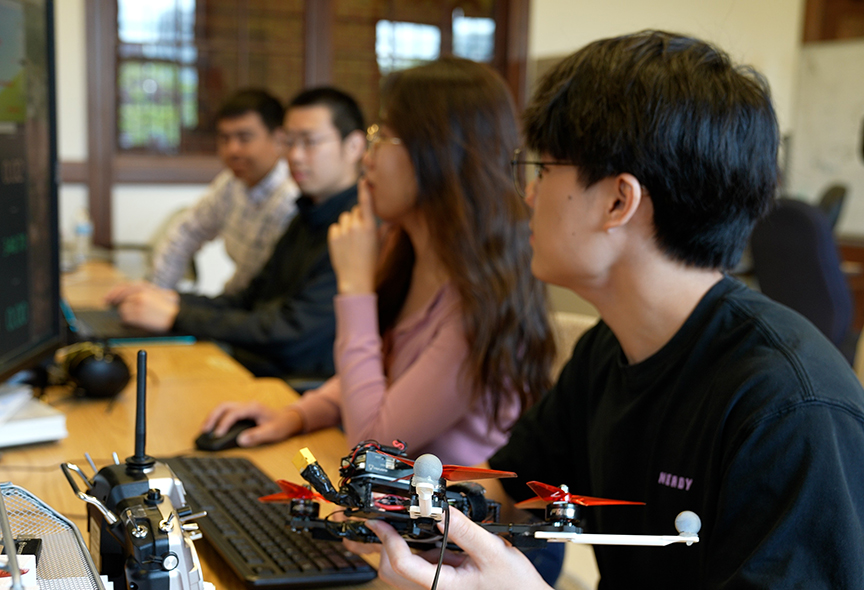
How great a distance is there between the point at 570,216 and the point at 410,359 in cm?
60

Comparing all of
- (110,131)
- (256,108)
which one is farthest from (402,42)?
(256,108)

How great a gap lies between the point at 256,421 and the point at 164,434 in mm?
144

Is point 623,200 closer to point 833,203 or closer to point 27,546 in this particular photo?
point 27,546

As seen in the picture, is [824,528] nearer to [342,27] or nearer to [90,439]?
[90,439]

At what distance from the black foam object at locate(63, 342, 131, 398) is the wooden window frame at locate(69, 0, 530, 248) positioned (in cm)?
320

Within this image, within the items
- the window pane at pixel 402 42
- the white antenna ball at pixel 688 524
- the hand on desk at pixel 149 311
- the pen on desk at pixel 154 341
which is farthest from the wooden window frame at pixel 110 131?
the white antenna ball at pixel 688 524

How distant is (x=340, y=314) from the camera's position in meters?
1.43

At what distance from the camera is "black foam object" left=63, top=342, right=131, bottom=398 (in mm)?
1473

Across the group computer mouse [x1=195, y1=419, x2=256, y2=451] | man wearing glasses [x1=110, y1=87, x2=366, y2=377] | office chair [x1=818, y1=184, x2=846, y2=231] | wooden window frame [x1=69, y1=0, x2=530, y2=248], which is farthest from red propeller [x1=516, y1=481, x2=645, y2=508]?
wooden window frame [x1=69, y1=0, x2=530, y2=248]

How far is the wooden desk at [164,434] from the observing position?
1.04 meters

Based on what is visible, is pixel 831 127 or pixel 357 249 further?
pixel 831 127

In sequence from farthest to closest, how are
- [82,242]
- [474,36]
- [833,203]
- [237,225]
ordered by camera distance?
[474,36]
[833,203]
[82,242]
[237,225]

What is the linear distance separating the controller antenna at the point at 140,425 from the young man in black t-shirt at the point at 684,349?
0.66 ft

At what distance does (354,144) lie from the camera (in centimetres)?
282
